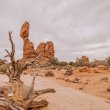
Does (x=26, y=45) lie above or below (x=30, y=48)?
above

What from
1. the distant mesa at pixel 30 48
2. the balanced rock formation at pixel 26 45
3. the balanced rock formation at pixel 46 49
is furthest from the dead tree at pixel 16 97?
the balanced rock formation at pixel 46 49

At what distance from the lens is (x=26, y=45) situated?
50.2 metres

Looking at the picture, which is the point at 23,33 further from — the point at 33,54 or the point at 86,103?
the point at 86,103

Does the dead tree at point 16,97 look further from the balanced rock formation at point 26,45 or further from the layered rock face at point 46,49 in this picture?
the layered rock face at point 46,49

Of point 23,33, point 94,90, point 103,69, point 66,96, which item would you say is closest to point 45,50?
point 23,33

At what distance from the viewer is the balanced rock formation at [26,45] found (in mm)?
49625

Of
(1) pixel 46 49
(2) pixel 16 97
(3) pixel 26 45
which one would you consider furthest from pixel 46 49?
(2) pixel 16 97

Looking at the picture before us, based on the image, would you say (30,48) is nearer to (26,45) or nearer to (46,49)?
(26,45)

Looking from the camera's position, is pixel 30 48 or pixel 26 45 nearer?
pixel 30 48

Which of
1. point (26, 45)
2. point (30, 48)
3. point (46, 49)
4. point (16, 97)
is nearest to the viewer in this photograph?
point (16, 97)

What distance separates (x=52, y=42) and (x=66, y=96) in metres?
42.8

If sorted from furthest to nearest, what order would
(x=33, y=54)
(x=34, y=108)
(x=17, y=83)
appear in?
(x=33, y=54)
(x=17, y=83)
(x=34, y=108)

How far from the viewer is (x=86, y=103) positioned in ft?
31.1

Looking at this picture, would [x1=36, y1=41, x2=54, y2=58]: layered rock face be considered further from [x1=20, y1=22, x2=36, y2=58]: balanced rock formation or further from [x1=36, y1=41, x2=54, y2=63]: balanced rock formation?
[x1=20, y1=22, x2=36, y2=58]: balanced rock formation
